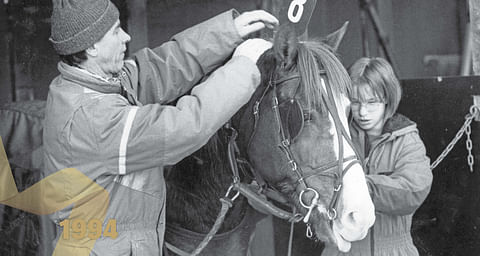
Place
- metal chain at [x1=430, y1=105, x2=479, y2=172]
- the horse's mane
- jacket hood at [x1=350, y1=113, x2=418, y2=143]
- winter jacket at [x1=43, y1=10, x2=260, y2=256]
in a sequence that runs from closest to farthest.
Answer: winter jacket at [x1=43, y1=10, x2=260, y2=256] < the horse's mane < jacket hood at [x1=350, y1=113, x2=418, y2=143] < metal chain at [x1=430, y1=105, x2=479, y2=172]

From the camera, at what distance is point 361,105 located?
8.25ft

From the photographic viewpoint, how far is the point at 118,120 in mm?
1827

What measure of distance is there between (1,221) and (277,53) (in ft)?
6.08

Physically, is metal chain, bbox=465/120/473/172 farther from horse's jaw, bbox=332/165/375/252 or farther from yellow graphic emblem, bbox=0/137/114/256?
yellow graphic emblem, bbox=0/137/114/256

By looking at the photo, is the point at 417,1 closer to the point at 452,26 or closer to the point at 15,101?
the point at 452,26

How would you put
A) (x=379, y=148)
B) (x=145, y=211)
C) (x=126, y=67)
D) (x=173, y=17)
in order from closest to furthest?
1. (x=145, y=211)
2. (x=126, y=67)
3. (x=379, y=148)
4. (x=173, y=17)

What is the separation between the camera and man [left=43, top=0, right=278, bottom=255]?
183cm

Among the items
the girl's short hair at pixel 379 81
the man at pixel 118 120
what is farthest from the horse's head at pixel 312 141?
the girl's short hair at pixel 379 81

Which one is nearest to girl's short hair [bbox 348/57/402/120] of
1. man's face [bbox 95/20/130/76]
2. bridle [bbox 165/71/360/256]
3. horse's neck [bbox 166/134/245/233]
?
bridle [bbox 165/71/360/256]

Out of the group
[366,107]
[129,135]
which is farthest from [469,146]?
[129,135]

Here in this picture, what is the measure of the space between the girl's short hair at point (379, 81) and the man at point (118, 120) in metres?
0.66

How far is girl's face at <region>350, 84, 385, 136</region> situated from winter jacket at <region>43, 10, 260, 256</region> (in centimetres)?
75

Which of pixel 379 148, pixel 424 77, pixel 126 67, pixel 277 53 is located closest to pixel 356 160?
pixel 277 53

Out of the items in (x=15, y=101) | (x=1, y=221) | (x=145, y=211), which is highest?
(x=15, y=101)
